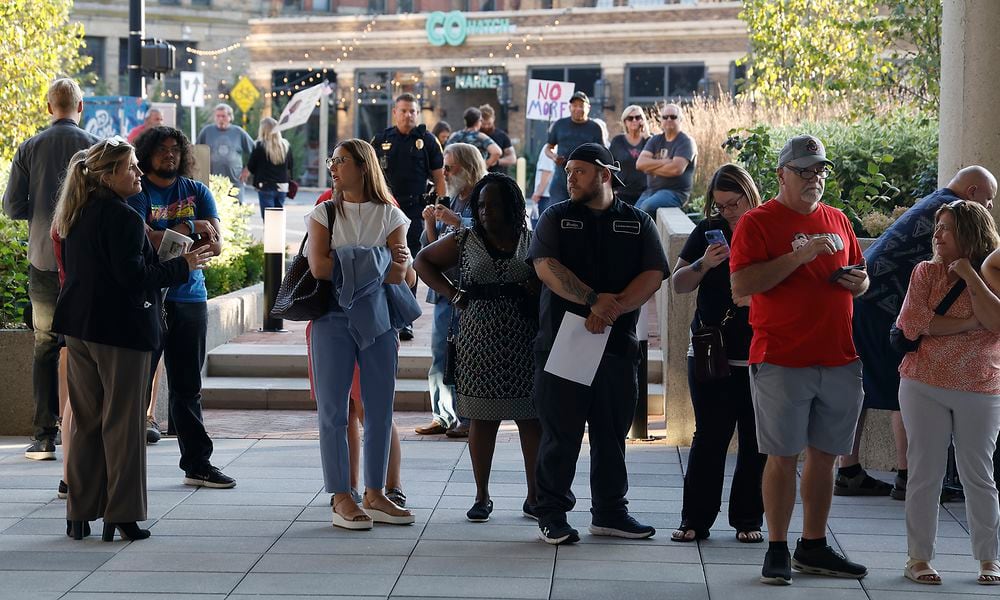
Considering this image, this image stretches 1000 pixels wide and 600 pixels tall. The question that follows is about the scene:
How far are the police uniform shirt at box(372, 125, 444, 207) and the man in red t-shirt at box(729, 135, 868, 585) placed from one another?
256 inches

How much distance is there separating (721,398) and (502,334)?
1.15 meters

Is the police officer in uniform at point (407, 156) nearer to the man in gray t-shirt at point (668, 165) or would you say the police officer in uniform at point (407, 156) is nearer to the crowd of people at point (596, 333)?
the man in gray t-shirt at point (668, 165)

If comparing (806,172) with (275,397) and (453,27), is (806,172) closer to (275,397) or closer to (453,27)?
(275,397)

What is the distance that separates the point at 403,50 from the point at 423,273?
45.2 meters

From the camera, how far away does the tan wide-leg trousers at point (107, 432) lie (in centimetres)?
684

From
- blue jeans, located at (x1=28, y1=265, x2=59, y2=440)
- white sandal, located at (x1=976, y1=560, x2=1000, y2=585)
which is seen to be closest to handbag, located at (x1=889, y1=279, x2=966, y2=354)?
white sandal, located at (x1=976, y1=560, x2=1000, y2=585)

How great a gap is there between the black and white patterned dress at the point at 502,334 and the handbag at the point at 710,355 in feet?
2.85

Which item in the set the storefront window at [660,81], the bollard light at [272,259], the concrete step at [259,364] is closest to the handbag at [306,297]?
the concrete step at [259,364]

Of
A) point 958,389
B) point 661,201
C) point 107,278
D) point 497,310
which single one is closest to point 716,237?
point 497,310

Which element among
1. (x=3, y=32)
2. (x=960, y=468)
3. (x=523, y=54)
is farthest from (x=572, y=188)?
(x=523, y=54)

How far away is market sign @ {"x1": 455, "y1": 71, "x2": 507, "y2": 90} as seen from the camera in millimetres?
49469

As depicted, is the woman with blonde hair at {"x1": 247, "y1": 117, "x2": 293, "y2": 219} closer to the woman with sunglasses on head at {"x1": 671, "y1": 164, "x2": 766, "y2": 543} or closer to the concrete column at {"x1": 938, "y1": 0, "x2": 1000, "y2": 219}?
the concrete column at {"x1": 938, "y1": 0, "x2": 1000, "y2": 219}

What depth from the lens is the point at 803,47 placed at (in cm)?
2192

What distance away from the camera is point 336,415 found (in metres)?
7.16
